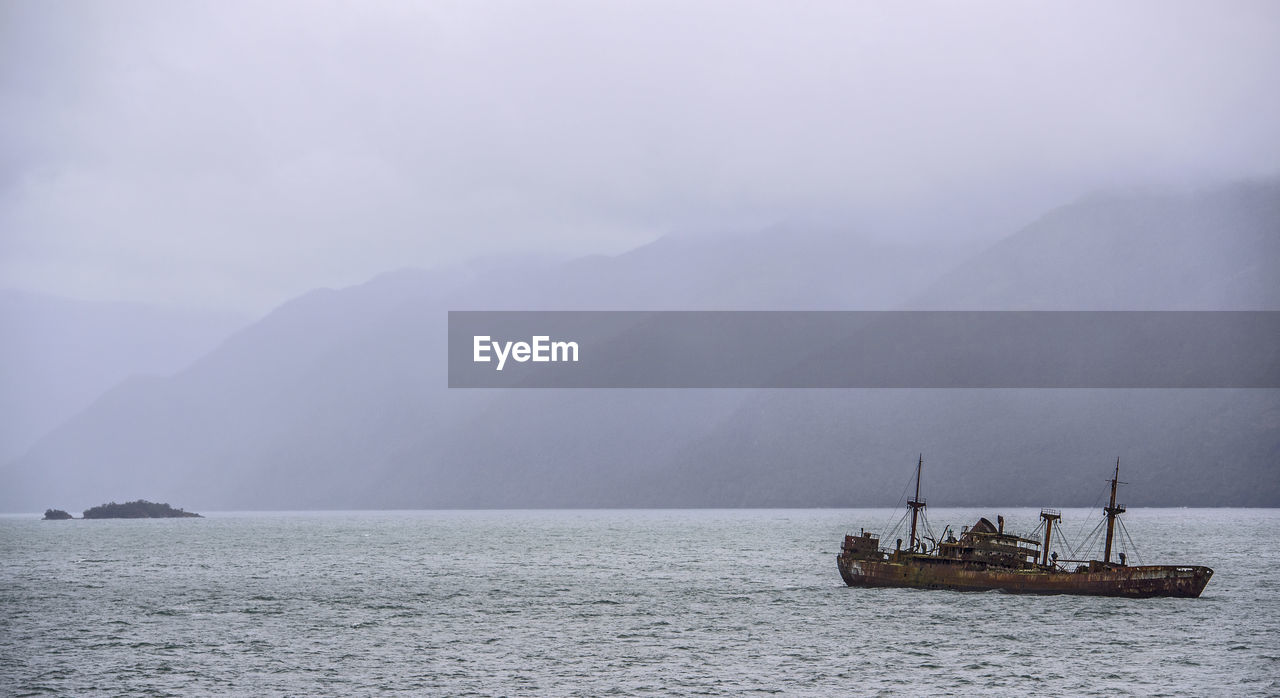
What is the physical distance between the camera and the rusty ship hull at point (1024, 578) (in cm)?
11538

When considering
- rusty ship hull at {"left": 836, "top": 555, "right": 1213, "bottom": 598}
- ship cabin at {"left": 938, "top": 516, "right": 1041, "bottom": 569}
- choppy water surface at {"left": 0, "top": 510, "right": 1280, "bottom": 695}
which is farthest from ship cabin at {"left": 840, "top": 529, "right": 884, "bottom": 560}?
ship cabin at {"left": 938, "top": 516, "right": 1041, "bottom": 569}

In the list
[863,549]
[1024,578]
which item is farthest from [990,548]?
[863,549]

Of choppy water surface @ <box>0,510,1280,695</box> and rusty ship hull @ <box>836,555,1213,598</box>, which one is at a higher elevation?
rusty ship hull @ <box>836,555,1213,598</box>

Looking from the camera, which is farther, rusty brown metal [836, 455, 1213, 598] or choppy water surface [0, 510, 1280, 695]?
rusty brown metal [836, 455, 1213, 598]

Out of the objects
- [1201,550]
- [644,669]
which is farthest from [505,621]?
[1201,550]

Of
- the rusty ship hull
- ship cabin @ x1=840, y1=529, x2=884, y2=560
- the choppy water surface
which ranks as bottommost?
the choppy water surface

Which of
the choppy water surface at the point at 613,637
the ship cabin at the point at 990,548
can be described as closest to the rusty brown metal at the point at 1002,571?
the ship cabin at the point at 990,548

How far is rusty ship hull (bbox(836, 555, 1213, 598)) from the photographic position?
115375 mm

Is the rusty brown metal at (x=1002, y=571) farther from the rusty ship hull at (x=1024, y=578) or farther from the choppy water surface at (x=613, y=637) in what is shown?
the choppy water surface at (x=613, y=637)

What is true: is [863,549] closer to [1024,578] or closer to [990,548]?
[990,548]

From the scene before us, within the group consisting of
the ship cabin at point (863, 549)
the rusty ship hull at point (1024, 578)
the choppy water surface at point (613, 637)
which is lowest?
the choppy water surface at point (613, 637)

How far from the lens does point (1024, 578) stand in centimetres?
11838

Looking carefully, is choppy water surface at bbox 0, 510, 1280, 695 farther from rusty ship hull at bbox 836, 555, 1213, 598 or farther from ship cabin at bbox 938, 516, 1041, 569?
ship cabin at bbox 938, 516, 1041, 569

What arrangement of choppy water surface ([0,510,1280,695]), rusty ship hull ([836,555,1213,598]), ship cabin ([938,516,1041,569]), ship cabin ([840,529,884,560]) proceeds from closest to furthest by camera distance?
1. choppy water surface ([0,510,1280,695])
2. rusty ship hull ([836,555,1213,598])
3. ship cabin ([938,516,1041,569])
4. ship cabin ([840,529,884,560])
